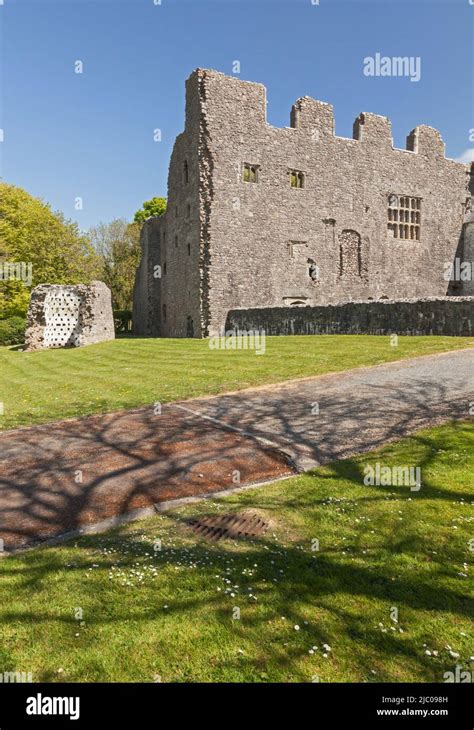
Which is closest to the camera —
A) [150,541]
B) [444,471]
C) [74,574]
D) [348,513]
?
[74,574]

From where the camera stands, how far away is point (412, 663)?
2.78 m

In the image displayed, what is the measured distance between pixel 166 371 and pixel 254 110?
67.3ft

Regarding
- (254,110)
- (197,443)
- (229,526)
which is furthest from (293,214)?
(229,526)

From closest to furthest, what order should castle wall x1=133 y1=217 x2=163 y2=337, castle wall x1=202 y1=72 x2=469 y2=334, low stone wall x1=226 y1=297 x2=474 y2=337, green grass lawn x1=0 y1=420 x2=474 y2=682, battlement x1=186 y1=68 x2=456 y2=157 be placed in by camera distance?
green grass lawn x1=0 y1=420 x2=474 y2=682, low stone wall x1=226 y1=297 x2=474 y2=337, battlement x1=186 y1=68 x2=456 y2=157, castle wall x1=202 y1=72 x2=469 y2=334, castle wall x1=133 y1=217 x2=163 y2=337

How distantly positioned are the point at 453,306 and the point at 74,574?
1598 centimetres

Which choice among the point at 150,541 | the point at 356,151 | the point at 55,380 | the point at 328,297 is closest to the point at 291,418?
the point at 150,541

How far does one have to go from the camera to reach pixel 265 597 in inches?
135

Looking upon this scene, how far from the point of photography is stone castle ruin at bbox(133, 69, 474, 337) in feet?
87.1

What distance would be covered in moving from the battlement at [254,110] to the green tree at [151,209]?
113 ft

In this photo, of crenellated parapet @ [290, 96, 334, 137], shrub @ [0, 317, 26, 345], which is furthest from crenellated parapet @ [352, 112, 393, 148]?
shrub @ [0, 317, 26, 345]

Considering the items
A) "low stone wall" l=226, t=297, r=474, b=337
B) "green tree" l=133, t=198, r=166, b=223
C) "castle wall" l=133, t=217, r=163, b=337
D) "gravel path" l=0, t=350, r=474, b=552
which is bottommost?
"gravel path" l=0, t=350, r=474, b=552

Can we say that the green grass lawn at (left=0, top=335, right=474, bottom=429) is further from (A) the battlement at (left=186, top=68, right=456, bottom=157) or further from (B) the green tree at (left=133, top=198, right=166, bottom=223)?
(B) the green tree at (left=133, top=198, right=166, bottom=223)

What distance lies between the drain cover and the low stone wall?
45.9ft
